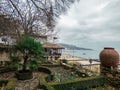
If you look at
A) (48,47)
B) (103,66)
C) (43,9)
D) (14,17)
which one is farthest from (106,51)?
(48,47)

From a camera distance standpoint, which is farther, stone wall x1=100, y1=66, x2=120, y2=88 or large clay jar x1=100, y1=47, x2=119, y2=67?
large clay jar x1=100, y1=47, x2=119, y2=67

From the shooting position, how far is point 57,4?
10.5m

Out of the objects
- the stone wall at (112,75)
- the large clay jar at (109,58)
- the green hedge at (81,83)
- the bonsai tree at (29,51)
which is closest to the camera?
the green hedge at (81,83)

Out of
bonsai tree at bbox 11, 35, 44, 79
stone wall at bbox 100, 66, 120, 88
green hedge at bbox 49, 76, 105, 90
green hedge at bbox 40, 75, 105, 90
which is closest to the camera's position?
green hedge at bbox 40, 75, 105, 90

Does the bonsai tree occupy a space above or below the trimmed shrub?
above

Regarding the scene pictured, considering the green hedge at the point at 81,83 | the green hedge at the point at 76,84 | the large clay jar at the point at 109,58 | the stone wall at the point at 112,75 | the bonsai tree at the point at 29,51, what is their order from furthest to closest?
the bonsai tree at the point at 29,51, the large clay jar at the point at 109,58, the stone wall at the point at 112,75, the green hedge at the point at 81,83, the green hedge at the point at 76,84

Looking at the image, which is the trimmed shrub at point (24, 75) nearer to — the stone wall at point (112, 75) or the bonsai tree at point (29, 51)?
the bonsai tree at point (29, 51)

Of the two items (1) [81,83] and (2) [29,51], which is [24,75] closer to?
(2) [29,51]

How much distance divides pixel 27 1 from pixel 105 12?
6.04 meters

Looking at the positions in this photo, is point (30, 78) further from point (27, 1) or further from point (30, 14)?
point (30, 14)

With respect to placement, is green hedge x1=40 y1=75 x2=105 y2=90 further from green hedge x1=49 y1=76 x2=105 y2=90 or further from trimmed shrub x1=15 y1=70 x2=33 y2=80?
trimmed shrub x1=15 y1=70 x2=33 y2=80

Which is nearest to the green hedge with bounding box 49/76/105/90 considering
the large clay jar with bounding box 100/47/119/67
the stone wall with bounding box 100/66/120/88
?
the stone wall with bounding box 100/66/120/88

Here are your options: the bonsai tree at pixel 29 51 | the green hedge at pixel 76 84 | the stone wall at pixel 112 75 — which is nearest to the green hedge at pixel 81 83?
the green hedge at pixel 76 84

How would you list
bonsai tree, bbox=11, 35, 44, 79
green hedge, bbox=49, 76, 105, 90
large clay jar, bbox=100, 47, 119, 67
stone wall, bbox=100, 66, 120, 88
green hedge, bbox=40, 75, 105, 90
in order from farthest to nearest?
bonsai tree, bbox=11, 35, 44, 79, large clay jar, bbox=100, 47, 119, 67, stone wall, bbox=100, 66, 120, 88, green hedge, bbox=49, 76, 105, 90, green hedge, bbox=40, 75, 105, 90
